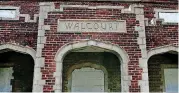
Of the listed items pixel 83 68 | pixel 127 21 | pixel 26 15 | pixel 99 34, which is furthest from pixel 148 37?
pixel 26 15

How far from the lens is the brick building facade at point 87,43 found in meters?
9.01

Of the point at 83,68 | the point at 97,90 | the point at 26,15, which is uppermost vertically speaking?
the point at 26,15

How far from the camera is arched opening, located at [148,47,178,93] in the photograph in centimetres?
1040

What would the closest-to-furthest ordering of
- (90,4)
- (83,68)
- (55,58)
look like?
(55,58), (90,4), (83,68)

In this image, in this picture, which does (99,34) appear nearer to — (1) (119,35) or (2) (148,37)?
(1) (119,35)

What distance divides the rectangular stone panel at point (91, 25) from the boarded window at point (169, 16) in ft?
5.10

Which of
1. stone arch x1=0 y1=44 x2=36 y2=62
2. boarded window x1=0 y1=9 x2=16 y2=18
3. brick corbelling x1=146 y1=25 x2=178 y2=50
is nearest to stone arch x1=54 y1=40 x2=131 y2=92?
stone arch x1=0 y1=44 x2=36 y2=62

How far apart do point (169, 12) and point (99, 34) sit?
266cm

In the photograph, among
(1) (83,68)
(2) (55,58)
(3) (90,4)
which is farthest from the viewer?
(1) (83,68)

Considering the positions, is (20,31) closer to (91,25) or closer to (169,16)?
(91,25)

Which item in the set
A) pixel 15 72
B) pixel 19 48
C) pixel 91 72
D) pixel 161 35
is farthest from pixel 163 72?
pixel 15 72

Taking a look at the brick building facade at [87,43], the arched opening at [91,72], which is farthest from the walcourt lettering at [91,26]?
the arched opening at [91,72]

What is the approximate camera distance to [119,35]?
9.38 metres

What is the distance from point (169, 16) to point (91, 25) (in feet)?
8.83
